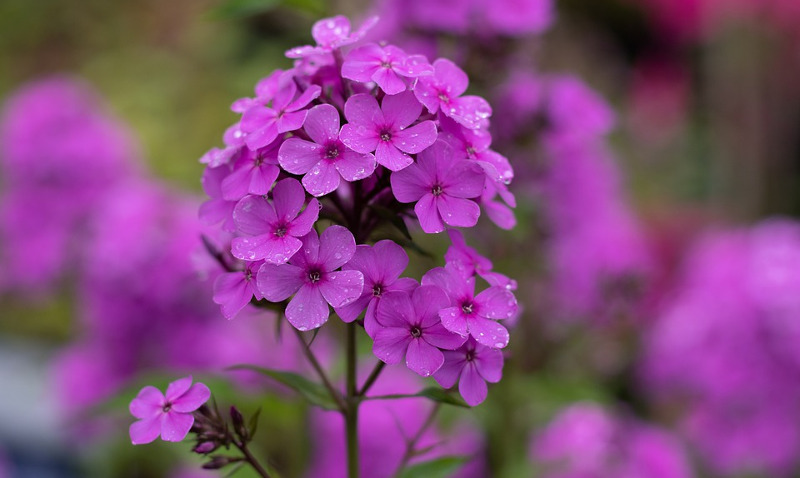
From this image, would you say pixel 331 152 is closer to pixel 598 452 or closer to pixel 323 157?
pixel 323 157

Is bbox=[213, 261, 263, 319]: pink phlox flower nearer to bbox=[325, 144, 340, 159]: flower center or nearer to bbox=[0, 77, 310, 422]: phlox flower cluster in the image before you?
bbox=[325, 144, 340, 159]: flower center

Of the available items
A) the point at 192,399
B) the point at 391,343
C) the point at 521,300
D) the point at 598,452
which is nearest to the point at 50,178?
the point at 521,300

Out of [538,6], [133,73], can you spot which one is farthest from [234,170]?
[133,73]

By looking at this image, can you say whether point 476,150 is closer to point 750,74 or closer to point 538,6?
point 538,6

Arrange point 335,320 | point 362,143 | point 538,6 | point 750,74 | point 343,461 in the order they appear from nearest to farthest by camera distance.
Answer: point 362,143
point 335,320
point 538,6
point 343,461
point 750,74

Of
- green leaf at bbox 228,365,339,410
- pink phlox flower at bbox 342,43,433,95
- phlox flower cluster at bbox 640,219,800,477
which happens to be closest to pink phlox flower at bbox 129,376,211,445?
green leaf at bbox 228,365,339,410

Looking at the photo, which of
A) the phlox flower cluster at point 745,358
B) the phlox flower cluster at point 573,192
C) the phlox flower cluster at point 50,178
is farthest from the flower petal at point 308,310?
the phlox flower cluster at point 50,178

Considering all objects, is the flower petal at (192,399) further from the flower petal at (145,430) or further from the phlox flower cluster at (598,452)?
the phlox flower cluster at (598,452)
